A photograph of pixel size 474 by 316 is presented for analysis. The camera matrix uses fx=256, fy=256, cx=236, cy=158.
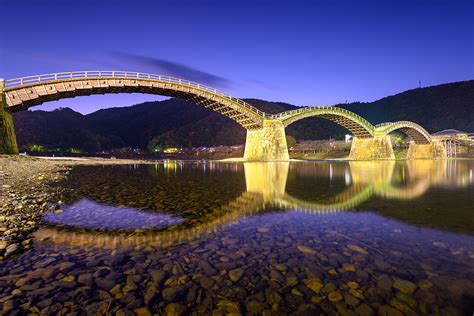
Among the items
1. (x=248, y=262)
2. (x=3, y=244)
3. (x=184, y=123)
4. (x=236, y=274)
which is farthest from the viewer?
(x=184, y=123)

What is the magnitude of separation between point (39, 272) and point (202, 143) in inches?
4924

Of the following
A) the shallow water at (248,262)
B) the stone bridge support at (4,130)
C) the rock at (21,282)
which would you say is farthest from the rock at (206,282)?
the stone bridge support at (4,130)

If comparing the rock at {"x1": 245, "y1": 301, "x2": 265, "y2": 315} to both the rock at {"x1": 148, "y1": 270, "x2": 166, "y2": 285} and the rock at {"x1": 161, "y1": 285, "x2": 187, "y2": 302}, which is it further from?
the rock at {"x1": 148, "y1": 270, "x2": 166, "y2": 285}

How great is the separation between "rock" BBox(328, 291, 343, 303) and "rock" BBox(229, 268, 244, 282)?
51.2 inches

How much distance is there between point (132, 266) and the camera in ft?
14.0

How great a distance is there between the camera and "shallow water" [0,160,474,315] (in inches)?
126

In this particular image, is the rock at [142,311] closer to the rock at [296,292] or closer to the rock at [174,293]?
the rock at [174,293]

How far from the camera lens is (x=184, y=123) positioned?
472 ft

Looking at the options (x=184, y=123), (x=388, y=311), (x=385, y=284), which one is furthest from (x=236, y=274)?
(x=184, y=123)

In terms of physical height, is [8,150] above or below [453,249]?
above

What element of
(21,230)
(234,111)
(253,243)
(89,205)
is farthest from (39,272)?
(234,111)

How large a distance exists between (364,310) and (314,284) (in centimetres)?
74

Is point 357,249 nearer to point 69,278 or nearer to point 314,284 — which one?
point 314,284

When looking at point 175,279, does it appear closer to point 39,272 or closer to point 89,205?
point 39,272
